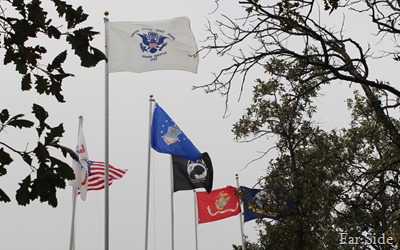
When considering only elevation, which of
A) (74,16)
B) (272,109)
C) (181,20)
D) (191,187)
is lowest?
(74,16)

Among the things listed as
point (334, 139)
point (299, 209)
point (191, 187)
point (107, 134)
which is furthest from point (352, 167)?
point (107, 134)

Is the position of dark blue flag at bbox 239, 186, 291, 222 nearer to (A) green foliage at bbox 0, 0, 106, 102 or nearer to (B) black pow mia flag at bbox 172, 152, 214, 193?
(B) black pow mia flag at bbox 172, 152, 214, 193

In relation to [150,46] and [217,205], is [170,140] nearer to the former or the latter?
[150,46]

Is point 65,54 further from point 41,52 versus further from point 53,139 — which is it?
point 53,139

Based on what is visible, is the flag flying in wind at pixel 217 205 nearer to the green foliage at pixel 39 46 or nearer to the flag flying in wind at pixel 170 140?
the flag flying in wind at pixel 170 140

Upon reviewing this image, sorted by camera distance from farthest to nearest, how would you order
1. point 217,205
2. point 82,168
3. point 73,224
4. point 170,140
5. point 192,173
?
1. point 217,205
2. point 192,173
3. point 170,140
4. point 73,224
5. point 82,168

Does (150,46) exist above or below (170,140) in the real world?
above

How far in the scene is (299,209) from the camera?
47.0ft

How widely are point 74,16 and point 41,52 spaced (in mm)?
266

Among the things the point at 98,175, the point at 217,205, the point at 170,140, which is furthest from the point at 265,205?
the point at 217,205

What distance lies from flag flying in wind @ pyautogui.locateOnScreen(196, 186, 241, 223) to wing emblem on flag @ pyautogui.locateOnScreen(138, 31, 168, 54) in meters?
7.08

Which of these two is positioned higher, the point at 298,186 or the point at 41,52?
the point at 298,186

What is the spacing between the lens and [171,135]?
52.6 ft

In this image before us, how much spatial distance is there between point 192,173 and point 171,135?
2033mm
